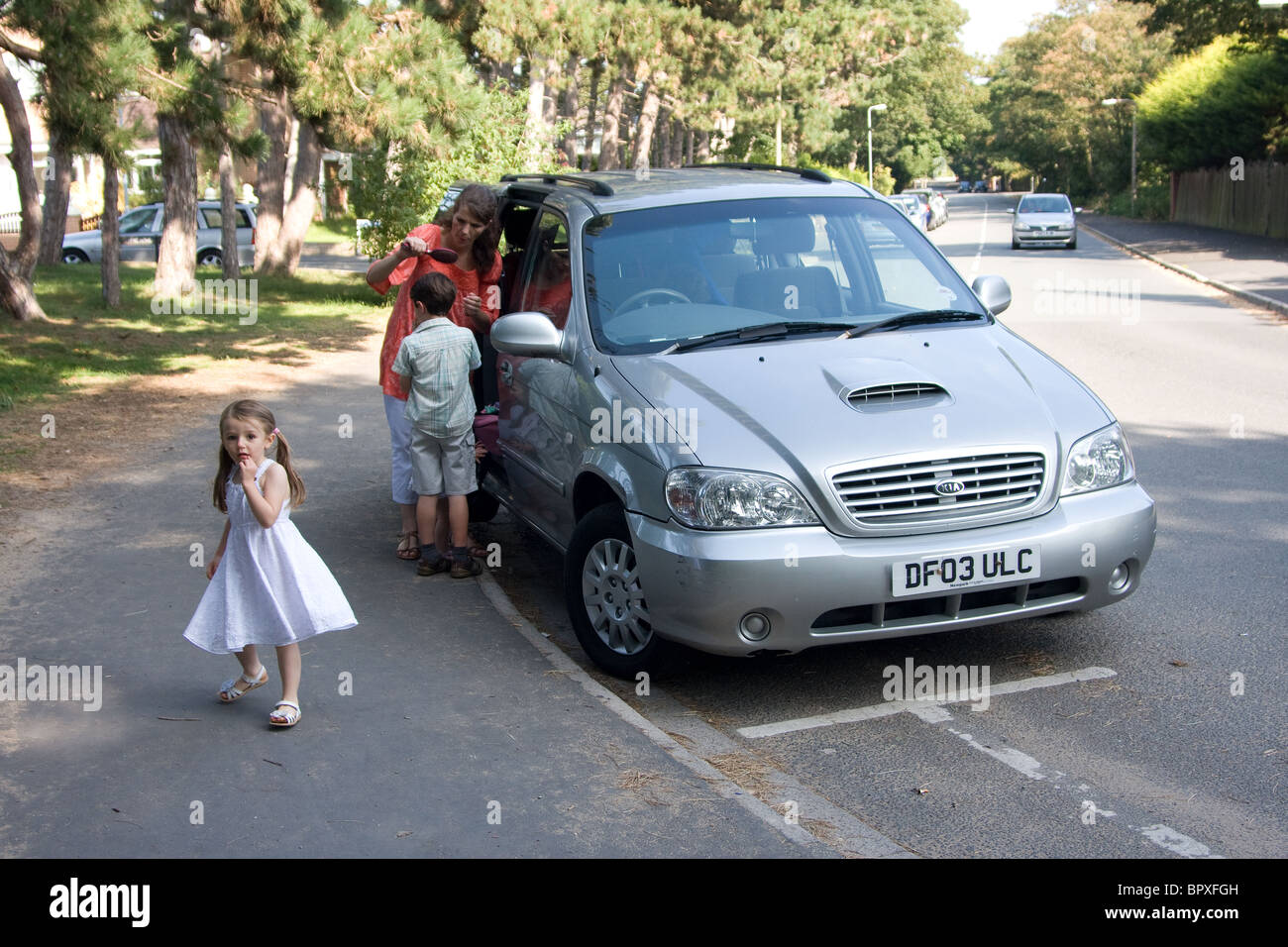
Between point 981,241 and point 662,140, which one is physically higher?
point 662,140

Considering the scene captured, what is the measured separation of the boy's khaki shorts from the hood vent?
94.2 inches

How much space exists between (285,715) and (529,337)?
2.00m

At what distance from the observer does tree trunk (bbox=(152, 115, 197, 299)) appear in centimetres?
2075

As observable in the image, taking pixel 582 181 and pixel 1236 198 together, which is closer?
pixel 582 181

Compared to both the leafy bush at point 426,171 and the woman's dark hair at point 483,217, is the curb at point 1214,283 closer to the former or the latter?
the leafy bush at point 426,171

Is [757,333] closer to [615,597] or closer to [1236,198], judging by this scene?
[615,597]

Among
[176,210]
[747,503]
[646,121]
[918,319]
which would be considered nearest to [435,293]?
[918,319]

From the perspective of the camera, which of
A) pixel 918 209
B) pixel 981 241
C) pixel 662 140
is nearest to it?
pixel 981 241

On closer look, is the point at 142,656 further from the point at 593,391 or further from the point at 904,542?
the point at 904,542

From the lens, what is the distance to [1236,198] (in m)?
45.7

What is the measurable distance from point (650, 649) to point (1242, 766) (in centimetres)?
214

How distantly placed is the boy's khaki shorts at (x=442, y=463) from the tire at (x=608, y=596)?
1.43m

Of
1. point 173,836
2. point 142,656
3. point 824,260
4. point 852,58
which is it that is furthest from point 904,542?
point 852,58
